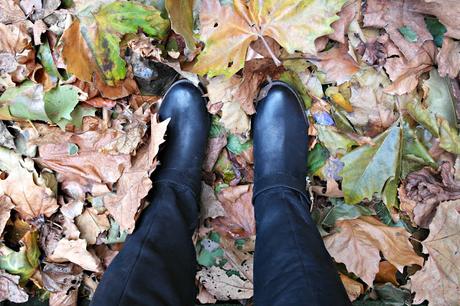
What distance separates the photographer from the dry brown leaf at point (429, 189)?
1081 millimetres

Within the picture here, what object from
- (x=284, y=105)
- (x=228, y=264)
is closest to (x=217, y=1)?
(x=284, y=105)

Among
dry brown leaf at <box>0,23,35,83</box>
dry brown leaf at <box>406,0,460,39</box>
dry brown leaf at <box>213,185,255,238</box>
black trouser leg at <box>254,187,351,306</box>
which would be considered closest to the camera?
black trouser leg at <box>254,187,351,306</box>

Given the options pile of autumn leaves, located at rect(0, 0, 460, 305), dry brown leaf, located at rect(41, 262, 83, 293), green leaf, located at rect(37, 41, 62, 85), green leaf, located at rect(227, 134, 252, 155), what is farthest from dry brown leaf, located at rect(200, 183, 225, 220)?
green leaf, located at rect(37, 41, 62, 85)

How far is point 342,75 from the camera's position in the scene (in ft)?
3.61

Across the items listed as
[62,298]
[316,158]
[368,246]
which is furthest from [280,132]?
[62,298]

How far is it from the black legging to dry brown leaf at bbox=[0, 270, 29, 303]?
39cm

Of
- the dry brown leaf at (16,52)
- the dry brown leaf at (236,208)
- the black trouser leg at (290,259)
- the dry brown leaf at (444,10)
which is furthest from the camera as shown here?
the dry brown leaf at (236,208)

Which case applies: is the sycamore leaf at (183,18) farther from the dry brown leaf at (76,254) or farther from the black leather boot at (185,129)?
the dry brown leaf at (76,254)

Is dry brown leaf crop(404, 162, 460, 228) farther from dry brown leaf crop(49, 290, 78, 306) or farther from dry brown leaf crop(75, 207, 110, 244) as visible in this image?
dry brown leaf crop(49, 290, 78, 306)

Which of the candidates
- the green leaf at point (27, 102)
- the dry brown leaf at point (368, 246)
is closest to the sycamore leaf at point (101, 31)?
the green leaf at point (27, 102)

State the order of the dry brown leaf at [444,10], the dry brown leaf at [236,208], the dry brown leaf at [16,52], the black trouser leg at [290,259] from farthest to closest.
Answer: the dry brown leaf at [236,208] < the dry brown leaf at [16,52] < the dry brown leaf at [444,10] < the black trouser leg at [290,259]

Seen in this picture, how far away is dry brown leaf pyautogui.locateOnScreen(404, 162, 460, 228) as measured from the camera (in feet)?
3.55

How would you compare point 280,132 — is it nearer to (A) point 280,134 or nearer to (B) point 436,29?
(A) point 280,134

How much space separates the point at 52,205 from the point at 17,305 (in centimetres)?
30
